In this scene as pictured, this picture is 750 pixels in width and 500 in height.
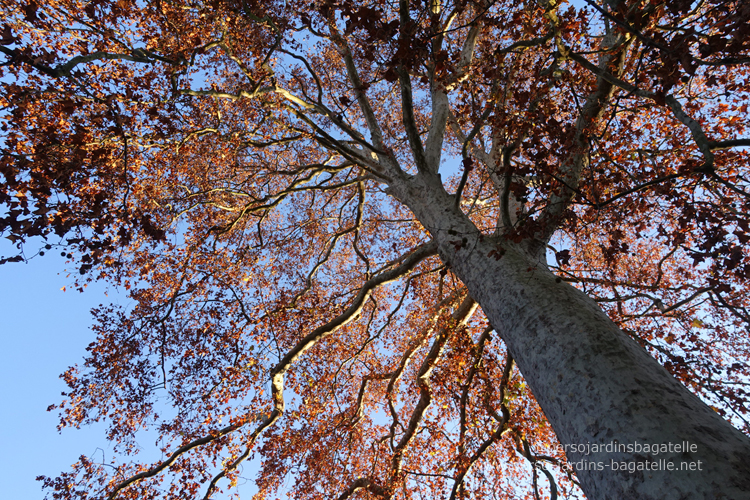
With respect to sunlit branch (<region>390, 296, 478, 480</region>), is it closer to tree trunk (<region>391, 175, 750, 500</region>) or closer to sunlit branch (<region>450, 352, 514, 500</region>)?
sunlit branch (<region>450, 352, 514, 500</region>)

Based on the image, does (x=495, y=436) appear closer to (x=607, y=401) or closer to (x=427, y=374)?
(x=427, y=374)

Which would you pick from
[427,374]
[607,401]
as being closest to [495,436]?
[427,374]

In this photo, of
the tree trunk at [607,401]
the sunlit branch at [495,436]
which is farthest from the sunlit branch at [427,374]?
the tree trunk at [607,401]

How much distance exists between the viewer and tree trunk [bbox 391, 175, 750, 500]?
155 centimetres

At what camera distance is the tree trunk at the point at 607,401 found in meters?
1.55

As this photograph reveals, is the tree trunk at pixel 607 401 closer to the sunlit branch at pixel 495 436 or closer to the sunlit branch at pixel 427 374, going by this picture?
the sunlit branch at pixel 495 436

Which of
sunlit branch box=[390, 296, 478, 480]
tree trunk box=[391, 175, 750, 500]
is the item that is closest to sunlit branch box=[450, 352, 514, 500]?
sunlit branch box=[390, 296, 478, 480]

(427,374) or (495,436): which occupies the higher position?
(427,374)

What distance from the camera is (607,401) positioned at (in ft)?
6.31

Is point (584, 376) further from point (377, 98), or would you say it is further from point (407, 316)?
point (377, 98)

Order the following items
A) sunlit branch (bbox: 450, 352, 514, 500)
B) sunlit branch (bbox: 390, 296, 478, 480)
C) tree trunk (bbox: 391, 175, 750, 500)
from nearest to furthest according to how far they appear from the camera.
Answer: tree trunk (bbox: 391, 175, 750, 500)
sunlit branch (bbox: 450, 352, 514, 500)
sunlit branch (bbox: 390, 296, 478, 480)

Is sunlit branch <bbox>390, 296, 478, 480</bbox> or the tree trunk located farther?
sunlit branch <bbox>390, 296, 478, 480</bbox>

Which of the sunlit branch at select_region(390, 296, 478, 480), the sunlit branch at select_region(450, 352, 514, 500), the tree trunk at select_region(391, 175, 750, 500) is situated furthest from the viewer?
the sunlit branch at select_region(390, 296, 478, 480)

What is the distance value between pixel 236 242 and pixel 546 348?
794 cm
